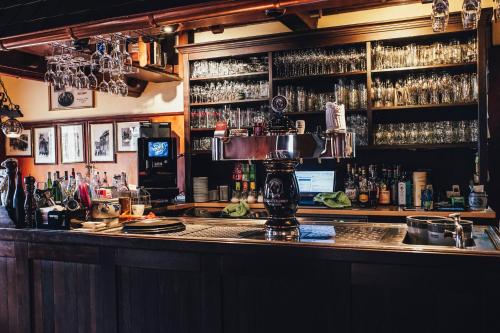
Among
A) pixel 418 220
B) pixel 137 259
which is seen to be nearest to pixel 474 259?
pixel 418 220

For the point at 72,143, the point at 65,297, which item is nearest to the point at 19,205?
the point at 65,297

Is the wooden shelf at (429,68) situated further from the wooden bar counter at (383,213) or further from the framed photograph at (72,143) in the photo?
the framed photograph at (72,143)

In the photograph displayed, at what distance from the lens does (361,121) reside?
4.47 m

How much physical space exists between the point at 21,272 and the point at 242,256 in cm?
146

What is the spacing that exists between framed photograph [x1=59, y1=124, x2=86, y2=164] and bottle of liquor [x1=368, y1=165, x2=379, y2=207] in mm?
3979

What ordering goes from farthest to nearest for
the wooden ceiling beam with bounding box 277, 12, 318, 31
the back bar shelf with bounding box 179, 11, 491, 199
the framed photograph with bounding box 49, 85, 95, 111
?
the framed photograph with bounding box 49, 85, 95, 111
the wooden ceiling beam with bounding box 277, 12, 318, 31
the back bar shelf with bounding box 179, 11, 491, 199

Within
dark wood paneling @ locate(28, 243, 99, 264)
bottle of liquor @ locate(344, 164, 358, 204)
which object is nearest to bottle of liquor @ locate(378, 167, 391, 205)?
bottle of liquor @ locate(344, 164, 358, 204)

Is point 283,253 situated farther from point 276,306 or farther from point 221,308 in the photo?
point 221,308

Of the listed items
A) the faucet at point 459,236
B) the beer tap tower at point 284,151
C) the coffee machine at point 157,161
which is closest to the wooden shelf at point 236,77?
the coffee machine at point 157,161

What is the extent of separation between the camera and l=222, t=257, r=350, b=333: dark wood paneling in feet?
6.68

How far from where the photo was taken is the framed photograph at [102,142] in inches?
246

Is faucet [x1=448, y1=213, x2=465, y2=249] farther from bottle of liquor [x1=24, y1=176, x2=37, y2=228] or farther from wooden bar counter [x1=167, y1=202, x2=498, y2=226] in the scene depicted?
bottle of liquor [x1=24, y1=176, x2=37, y2=228]

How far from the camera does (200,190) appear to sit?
5211 mm

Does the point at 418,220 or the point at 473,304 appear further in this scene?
the point at 418,220
